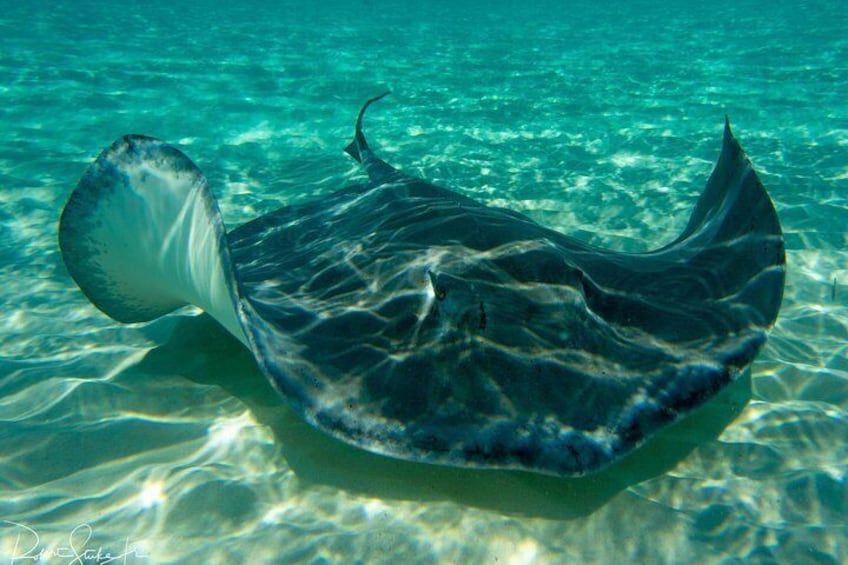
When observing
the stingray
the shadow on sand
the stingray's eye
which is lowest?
the shadow on sand

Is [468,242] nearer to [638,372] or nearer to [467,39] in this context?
[638,372]

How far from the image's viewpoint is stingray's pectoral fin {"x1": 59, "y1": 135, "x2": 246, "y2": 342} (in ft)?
9.71

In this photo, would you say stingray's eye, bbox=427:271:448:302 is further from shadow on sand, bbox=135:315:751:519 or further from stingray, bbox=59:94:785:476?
shadow on sand, bbox=135:315:751:519

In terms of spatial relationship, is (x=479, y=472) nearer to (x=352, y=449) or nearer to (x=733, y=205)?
(x=352, y=449)

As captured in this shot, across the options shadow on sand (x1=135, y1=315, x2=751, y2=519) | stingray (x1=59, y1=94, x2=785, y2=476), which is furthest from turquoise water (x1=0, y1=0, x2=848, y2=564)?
stingray (x1=59, y1=94, x2=785, y2=476)

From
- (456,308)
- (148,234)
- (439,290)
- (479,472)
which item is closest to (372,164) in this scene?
(148,234)

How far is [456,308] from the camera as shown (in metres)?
2.87

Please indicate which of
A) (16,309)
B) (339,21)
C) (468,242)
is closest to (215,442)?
(468,242)

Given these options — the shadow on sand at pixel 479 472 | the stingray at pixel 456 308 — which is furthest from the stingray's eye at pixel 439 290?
the shadow on sand at pixel 479 472

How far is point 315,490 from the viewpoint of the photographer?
2912 millimetres

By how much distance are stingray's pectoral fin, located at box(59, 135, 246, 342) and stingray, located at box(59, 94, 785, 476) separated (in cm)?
1

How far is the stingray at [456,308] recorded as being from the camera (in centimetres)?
243

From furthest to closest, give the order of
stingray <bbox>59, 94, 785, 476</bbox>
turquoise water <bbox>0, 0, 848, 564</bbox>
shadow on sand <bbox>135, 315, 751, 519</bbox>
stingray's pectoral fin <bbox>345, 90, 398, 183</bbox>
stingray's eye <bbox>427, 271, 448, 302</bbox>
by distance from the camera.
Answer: stingray's pectoral fin <bbox>345, 90, 398, 183</bbox> < stingray's eye <bbox>427, 271, 448, 302</bbox> < shadow on sand <bbox>135, 315, 751, 519</bbox> < turquoise water <bbox>0, 0, 848, 564</bbox> < stingray <bbox>59, 94, 785, 476</bbox>

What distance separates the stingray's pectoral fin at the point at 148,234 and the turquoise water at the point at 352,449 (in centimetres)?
81
